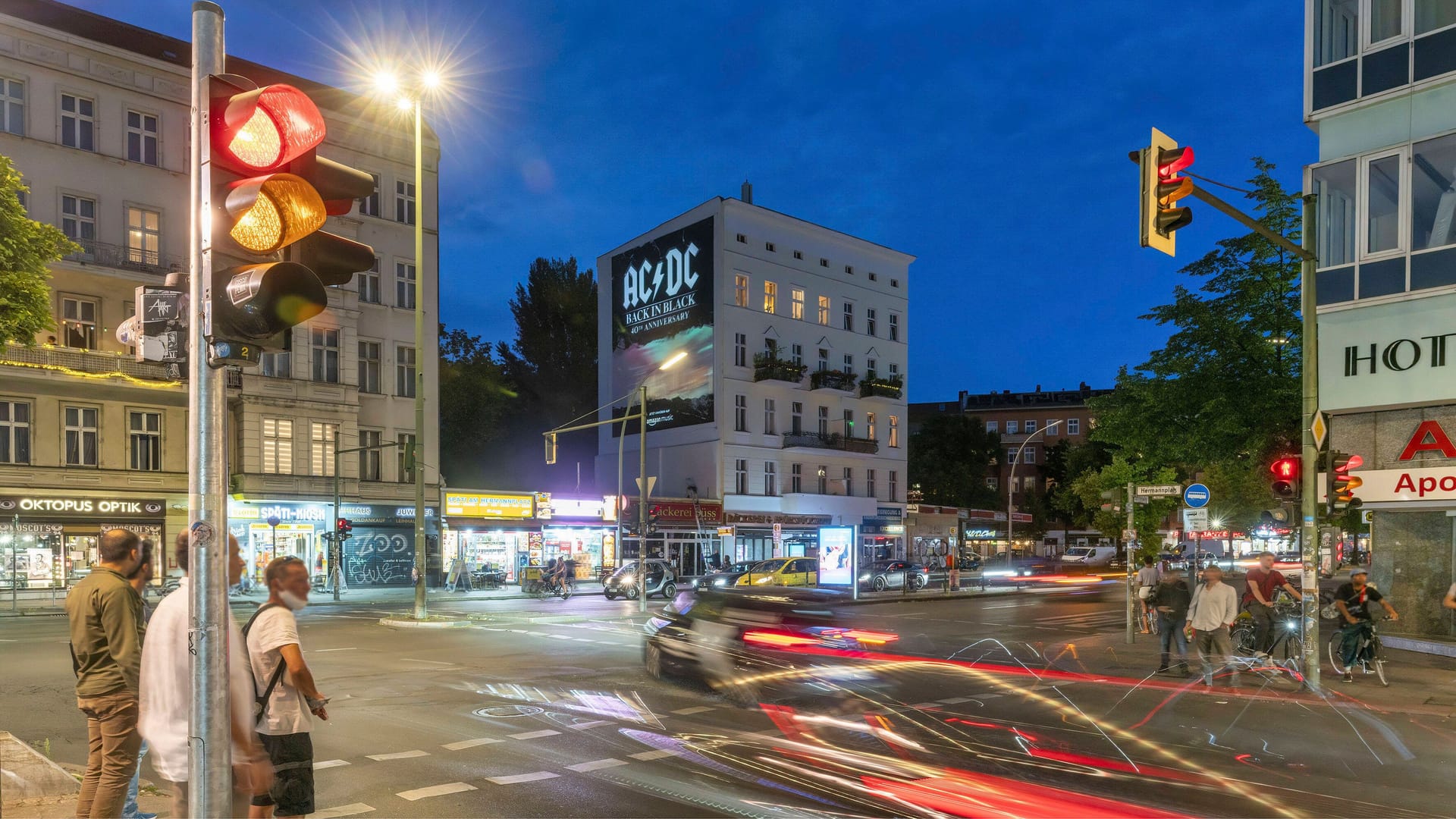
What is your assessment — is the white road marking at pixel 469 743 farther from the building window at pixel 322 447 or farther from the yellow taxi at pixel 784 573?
the building window at pixel 322 447

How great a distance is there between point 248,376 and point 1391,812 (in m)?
38.7

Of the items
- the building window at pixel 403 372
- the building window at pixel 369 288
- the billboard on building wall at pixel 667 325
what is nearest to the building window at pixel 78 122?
the building window at pixel 369 288

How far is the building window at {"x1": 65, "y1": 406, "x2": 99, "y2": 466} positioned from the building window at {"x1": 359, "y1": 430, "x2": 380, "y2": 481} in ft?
31.5

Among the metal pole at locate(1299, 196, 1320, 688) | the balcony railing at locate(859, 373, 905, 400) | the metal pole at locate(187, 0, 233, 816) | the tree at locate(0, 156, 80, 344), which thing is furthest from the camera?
the balcony railing at locate(859, 373, 905, 400)

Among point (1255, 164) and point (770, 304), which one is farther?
point (770, 304)

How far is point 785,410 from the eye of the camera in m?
53.7

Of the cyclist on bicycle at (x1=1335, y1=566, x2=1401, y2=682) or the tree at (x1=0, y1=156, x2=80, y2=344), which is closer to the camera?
the cyclist on bicycle at (x1=1335, y1=566, x2=1401, y2=682)

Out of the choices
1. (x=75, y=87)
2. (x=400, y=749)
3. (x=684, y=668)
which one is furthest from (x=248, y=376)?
(x=400, y=749)

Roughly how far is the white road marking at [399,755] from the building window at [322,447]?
111 ft

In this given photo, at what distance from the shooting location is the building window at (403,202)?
45.6 metres

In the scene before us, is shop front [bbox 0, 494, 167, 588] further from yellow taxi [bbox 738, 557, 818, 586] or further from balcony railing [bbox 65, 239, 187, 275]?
yellow taxi [bbox 738, 557, 818, 586]

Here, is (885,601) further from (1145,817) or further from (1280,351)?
(1145,817)

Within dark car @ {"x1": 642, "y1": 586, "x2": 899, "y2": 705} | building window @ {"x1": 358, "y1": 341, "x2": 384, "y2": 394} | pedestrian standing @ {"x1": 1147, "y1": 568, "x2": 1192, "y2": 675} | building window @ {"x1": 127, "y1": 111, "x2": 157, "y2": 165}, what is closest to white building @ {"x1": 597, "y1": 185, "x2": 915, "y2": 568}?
building window @ {"x1": 358, "y1": 341, "x2": 384, "y2": 394}

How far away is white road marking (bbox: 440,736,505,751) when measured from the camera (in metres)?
9.98
